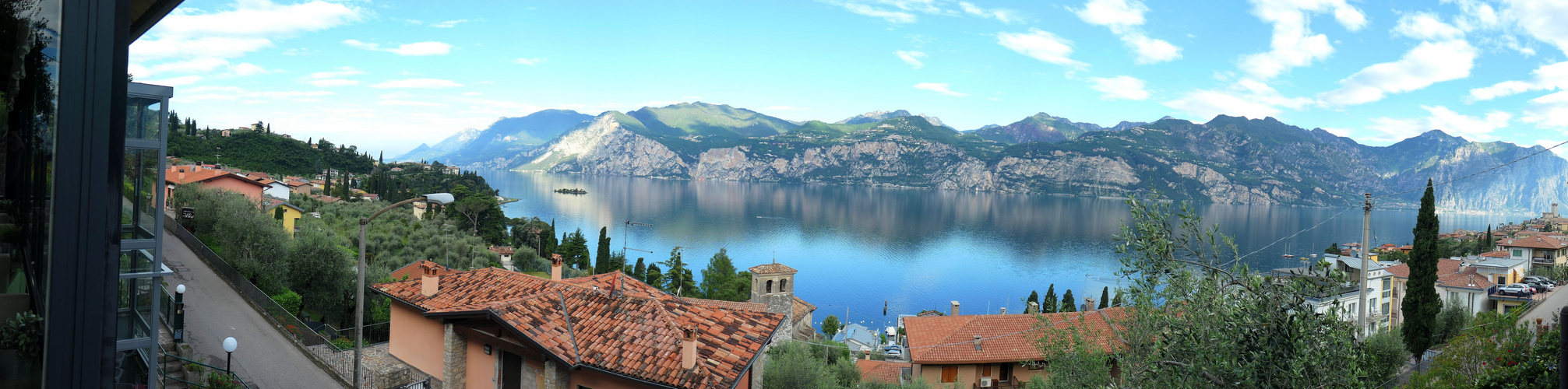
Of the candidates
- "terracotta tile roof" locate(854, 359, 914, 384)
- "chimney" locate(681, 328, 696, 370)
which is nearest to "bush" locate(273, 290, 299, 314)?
"chimney" locate(681, 328, 696, 370)

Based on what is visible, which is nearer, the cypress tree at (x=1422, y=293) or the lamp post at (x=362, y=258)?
the lamp post at (x=362, y=258)

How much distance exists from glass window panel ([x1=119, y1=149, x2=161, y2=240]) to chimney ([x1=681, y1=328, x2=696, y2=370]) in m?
7.15

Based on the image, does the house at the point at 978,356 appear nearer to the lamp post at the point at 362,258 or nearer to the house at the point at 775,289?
the house at the point at 775,289

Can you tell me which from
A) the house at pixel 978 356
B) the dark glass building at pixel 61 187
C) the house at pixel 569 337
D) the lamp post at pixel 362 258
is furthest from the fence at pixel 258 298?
the dark glass building at pixel 61 187

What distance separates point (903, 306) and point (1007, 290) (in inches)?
509

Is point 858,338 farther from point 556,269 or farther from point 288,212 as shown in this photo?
point 288,212

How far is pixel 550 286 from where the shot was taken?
15117 millimetres

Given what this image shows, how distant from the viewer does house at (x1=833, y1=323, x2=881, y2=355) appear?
36188mm

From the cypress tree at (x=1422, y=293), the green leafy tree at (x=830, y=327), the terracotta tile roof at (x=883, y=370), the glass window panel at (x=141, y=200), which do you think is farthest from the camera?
the green leafy tree at (x=830, y=327)

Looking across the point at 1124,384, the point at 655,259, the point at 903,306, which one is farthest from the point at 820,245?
the point at 1124,384

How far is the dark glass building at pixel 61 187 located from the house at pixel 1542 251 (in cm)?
6854

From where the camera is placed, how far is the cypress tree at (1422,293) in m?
24.5

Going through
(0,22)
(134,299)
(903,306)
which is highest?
(0,22)

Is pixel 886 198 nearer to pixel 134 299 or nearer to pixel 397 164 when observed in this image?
pixel 397 164
